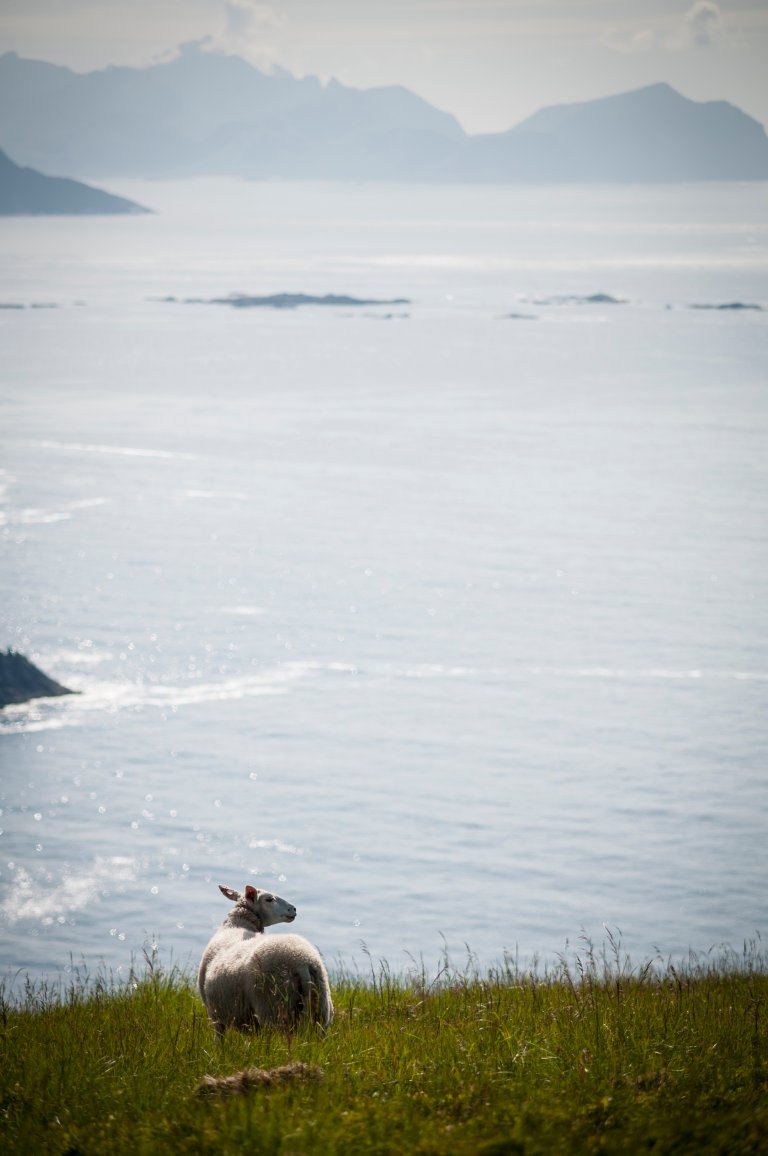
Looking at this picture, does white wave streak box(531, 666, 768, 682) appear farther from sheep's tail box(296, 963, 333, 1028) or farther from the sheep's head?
sheep's tail box(296, 963, 333, 1028)

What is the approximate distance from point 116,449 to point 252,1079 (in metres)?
153

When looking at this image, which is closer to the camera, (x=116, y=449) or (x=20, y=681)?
(x=20, y=681)

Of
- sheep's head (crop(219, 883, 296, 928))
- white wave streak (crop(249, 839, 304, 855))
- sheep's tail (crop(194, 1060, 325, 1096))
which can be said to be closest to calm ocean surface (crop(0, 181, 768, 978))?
white wave streak (crop(249, 839, 304, 855))

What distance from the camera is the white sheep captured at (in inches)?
340

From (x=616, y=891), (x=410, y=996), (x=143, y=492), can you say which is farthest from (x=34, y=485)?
(x=410, y=996)

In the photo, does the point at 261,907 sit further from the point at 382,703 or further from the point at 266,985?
the point at 382,703

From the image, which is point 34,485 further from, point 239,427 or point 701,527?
point 701,527

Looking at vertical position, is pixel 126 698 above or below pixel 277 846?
above

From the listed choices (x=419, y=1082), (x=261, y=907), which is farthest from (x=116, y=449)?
(x=419, y=1082)

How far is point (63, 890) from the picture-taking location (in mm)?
69625

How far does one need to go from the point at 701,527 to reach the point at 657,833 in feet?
228

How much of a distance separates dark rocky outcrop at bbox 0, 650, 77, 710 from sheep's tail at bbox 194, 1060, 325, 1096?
84887mm

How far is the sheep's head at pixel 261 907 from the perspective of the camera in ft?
33.0

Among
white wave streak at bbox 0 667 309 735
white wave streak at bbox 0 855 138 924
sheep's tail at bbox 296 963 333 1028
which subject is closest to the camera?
sheep's tail at bbox 296 963 333 1028
